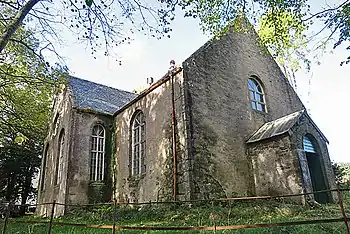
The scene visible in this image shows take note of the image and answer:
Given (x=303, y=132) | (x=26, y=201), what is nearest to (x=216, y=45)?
(x=303, y=132)

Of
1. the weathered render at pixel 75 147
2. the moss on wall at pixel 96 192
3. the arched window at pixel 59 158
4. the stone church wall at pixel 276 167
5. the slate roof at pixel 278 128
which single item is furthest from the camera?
the arched window at pixel 59 158

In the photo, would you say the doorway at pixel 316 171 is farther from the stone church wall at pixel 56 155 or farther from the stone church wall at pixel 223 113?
the stone church wall at pixel 56 155

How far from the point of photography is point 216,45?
12984mm

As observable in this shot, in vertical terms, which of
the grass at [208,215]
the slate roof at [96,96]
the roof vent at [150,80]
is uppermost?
the roof vent at [150,80]

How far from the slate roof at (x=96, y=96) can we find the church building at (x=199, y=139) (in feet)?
0.38

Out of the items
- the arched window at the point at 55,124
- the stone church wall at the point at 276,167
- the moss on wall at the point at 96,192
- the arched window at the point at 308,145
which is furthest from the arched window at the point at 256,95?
the arched window at the point at 55,124

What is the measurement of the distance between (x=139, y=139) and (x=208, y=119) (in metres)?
3.99

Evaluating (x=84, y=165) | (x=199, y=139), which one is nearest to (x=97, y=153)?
(x=84, y=165)

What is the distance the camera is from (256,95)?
47.0 feet

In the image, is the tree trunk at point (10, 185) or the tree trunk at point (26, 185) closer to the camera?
the tree trunk at point (10, 185)

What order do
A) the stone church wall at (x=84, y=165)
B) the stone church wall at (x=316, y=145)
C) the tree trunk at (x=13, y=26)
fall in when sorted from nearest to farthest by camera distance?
1. the tree trunk at (x=13, y=26)
2. the stone church wall at (x=316, y=145)
3. the stone church wall at (x=84, y=165)

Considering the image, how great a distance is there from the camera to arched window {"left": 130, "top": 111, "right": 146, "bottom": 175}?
1262 centimetres

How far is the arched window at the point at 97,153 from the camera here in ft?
45.9

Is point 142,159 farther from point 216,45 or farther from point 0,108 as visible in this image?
point 0,108
